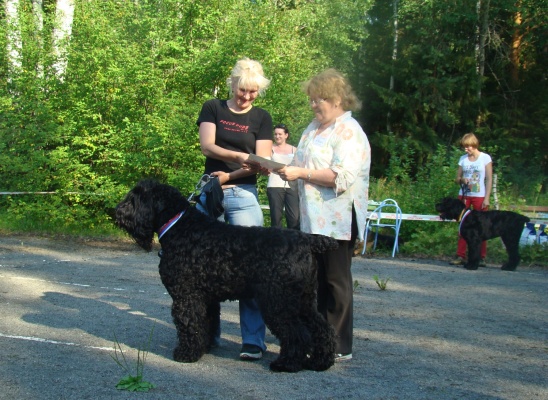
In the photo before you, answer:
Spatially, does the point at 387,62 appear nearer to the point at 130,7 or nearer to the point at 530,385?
the point at 130,7

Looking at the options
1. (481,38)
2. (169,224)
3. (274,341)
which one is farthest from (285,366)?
(481,38)

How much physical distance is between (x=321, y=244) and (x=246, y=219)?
0.85m

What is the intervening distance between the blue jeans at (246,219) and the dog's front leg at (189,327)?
35cm

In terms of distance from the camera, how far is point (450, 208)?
38.8ft

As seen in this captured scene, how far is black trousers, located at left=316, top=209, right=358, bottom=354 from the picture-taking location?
5.05m

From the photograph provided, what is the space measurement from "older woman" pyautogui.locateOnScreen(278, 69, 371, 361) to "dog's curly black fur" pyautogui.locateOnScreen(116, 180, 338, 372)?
255mm

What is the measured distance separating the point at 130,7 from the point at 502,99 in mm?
17354

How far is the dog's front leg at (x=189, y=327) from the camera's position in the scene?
493 cm

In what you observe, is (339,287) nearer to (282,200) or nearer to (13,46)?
(282,200)

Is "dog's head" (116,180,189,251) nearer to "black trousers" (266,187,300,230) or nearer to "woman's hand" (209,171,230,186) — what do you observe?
"woman's hand" (209,171,230,186)

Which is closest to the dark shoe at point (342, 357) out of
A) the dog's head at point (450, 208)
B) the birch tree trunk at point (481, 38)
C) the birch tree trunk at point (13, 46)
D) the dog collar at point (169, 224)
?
the dog collar at point (169, 224)

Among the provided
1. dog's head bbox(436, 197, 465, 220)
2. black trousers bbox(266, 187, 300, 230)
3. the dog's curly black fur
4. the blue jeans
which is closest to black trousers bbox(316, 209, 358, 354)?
the dog's curly black fur

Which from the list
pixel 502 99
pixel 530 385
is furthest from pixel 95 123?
pixel 502 99

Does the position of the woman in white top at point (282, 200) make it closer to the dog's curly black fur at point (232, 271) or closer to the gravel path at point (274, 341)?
the gravel path at point (274, 341)
